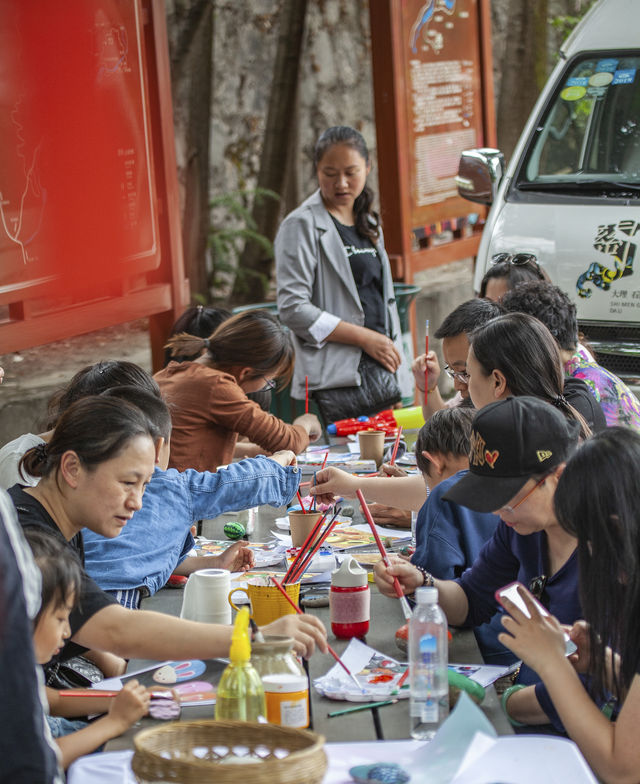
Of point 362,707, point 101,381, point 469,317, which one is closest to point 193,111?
point 469,317

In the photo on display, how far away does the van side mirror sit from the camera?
21.5 ft

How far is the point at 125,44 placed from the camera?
5.83m

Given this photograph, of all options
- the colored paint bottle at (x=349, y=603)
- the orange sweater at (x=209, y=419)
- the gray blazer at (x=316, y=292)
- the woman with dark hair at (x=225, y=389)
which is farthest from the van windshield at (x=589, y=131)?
the colored paint bottle at (x=349, y=603)

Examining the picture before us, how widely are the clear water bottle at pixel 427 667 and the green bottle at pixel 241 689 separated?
0.34m

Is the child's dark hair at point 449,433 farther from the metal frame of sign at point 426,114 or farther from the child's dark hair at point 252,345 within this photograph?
the metal frame of sign at point 426,114

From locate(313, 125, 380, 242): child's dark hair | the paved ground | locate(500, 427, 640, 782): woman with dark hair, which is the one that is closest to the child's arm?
locate(500, 427, 640, 782): woman with dark hair

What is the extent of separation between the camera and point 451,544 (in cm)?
301

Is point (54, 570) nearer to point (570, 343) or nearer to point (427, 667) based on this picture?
point (427, 667)

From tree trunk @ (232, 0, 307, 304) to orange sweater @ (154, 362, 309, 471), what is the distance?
5420mm

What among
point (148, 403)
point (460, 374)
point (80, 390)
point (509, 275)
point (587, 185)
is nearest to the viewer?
point (148, 403)

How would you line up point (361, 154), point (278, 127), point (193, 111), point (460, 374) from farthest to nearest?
point (193, 111)
point (278, 127)
point (361, 154)
point (460, 374)

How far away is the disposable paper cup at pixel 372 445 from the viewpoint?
4.52 metres

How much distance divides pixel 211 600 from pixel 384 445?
6.92ft

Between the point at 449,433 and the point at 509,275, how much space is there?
1.77 m
